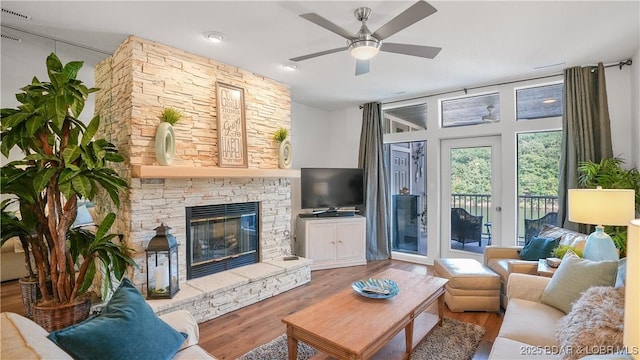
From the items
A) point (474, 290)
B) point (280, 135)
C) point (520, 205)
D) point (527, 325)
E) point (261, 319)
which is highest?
point (280, 135)

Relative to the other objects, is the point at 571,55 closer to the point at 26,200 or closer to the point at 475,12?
the point at 475,12

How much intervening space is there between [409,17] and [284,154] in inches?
97.3

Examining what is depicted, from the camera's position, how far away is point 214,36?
111 inches

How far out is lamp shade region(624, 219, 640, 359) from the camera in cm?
90

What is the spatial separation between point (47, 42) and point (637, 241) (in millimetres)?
4428

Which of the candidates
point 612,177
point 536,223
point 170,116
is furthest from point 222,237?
point 612,177

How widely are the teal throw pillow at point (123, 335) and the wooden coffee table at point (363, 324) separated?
730 millimetres

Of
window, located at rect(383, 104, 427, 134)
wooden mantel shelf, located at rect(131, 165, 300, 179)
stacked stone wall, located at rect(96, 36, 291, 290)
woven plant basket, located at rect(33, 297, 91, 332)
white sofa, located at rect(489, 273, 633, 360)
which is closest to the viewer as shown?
white sofa, located at rect(489, 273, 633, 360)

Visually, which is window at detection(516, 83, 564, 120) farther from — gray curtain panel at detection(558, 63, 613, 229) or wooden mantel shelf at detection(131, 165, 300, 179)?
wooden mantel shelf at detection(131, 165, 300, 179)

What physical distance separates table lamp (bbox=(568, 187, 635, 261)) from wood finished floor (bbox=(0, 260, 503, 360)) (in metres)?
1.05

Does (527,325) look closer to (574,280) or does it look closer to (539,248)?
(574,280)

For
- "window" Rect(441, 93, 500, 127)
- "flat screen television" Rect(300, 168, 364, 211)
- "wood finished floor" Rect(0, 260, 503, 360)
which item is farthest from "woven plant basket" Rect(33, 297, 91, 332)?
"window" Rect(441, 93, 500, 127)

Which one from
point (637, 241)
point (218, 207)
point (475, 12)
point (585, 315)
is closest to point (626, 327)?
point (637, 241)

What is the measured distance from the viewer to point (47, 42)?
9.80 feet
